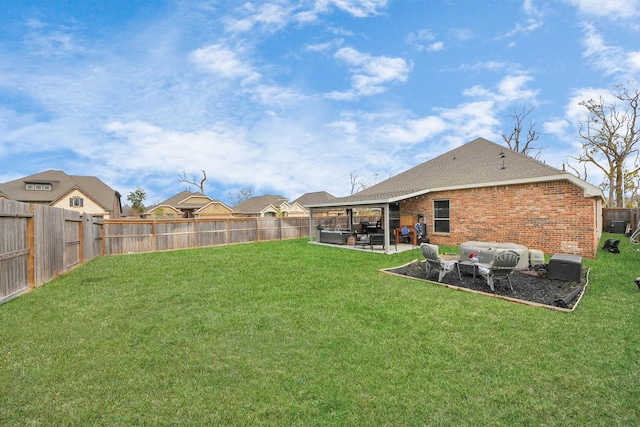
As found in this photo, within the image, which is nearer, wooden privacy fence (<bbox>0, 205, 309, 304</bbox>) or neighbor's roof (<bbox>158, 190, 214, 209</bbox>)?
wooden privacy fence (<bbox>0, 205, 309, 304</bbox>)

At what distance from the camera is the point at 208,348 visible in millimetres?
3879

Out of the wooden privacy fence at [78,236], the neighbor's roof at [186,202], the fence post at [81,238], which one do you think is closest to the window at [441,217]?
the wooden privacy fence at [78,236]

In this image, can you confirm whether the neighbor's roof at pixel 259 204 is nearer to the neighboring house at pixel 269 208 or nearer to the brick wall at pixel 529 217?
the neighboring house at pixel 269 208

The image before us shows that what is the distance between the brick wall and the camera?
10203mm

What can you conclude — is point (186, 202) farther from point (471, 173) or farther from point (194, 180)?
point (471, 173)

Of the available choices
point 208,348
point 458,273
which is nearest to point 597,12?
point 458,273

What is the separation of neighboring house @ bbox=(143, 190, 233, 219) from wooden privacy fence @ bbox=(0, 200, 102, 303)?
27965 mm

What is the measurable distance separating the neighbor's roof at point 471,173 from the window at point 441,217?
76 centimetres

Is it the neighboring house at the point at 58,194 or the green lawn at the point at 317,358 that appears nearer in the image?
the green lawn at the point at 317,358

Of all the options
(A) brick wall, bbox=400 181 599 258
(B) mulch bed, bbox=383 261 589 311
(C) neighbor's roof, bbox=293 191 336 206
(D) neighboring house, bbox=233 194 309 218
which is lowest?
(B) mulch bed, bbox=383 261 589 311

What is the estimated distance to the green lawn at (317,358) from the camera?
265cm

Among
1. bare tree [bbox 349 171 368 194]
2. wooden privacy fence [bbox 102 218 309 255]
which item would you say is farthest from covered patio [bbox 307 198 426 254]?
bare tree [bbox 349 171 368 194]

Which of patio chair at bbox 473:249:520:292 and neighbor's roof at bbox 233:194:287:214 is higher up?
neighbor's roof at bbox 233:194:287:214

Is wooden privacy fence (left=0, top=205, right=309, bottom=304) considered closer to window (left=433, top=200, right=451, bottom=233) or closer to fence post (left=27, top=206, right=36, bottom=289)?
fence post (left=27, top=206, right=36, bottom=289)
